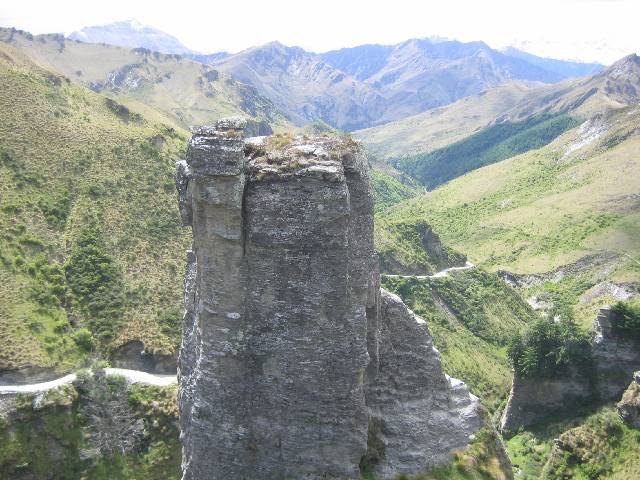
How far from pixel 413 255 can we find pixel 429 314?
18446 mm

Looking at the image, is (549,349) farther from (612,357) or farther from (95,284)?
(95,284)

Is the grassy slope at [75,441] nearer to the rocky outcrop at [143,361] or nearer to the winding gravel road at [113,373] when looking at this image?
the winding gravel road at [113,373]

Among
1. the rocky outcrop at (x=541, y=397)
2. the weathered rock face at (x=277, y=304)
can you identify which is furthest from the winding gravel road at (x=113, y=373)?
the rocky outcrop at (x=541, y=397)

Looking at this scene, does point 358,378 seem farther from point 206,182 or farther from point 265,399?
point 206,182

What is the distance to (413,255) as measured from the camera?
107m

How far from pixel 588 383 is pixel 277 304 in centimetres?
4952

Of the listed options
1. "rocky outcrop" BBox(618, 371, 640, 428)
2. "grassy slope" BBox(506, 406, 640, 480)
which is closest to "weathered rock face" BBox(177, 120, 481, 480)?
Result: "grassy slope" BBox(506, 406, 640, 480)

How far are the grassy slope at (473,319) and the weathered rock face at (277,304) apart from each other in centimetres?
5205

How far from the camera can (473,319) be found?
96875mm

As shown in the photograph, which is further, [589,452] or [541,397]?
[541,397]

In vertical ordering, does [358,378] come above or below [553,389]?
above

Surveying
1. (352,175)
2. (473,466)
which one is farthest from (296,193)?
(473,466)

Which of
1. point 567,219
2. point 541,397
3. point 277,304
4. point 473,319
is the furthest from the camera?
point 567,219

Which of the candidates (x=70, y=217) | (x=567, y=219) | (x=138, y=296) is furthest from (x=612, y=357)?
(x=567, y=219)
